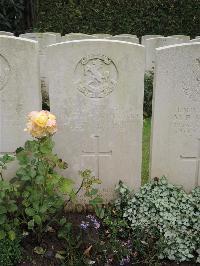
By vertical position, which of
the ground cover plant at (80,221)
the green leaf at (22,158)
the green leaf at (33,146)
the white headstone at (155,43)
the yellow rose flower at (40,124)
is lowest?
the ground cover plant at (80,221)

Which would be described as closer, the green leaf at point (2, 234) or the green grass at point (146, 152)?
the green leaf at point (2, 234)

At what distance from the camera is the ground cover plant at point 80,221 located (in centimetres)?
332

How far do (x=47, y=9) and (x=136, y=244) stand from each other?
833 centimetres

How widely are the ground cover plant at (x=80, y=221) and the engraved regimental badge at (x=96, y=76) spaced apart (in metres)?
0.59

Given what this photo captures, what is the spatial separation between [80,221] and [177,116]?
1.33m

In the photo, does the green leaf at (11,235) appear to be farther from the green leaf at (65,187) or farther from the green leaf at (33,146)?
the green leaf at (33,146)

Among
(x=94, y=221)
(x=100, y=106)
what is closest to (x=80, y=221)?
(x=94, y=221)

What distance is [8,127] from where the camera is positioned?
388 cm

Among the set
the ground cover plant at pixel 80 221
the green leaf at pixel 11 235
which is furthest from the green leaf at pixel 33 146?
the green leaf at pixel 11 235

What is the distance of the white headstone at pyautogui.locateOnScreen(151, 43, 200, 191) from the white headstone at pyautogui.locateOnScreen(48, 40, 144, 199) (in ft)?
0.58

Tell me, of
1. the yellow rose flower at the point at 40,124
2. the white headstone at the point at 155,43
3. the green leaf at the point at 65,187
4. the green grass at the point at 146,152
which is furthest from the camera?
the white headstone at the point at 155,43

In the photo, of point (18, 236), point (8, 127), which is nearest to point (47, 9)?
point (8, 127)

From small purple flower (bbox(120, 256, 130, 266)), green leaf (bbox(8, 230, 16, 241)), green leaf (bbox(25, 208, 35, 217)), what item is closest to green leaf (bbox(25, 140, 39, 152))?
green leaf (bbox(25, 208, 35, 217))

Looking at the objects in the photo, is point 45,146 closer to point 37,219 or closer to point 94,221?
point 37,219
